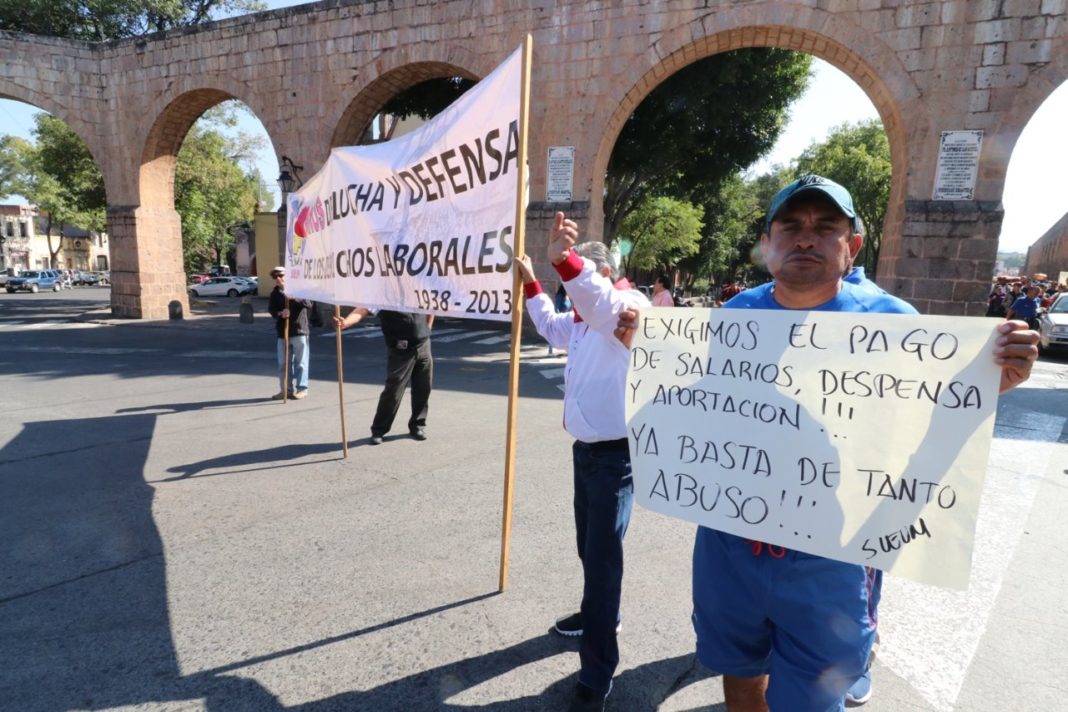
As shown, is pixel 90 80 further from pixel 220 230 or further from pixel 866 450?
pixel 220 230

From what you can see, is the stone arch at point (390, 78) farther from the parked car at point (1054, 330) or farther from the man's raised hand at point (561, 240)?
the parked car at point (1054, 330)

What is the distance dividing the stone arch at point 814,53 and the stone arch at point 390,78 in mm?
3877

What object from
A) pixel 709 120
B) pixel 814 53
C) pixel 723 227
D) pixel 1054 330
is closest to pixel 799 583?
pixel 814 53

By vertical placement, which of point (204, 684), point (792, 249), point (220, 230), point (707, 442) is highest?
point (220, 230)

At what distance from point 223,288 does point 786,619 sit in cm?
3851

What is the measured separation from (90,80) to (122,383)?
574 inches

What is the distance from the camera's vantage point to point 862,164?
102 ft

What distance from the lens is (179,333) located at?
14531 mm

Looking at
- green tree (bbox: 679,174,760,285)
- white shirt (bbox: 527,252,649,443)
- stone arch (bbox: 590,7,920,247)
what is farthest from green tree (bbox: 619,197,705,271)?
white shirt (bbox: 527,252,649,443)

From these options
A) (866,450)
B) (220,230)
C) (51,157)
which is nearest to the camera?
(866,450)

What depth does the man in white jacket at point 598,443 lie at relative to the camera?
212cm

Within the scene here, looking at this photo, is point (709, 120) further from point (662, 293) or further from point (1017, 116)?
point (662, 293)

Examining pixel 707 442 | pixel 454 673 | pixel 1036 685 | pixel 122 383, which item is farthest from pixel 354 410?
pixel 1036 685

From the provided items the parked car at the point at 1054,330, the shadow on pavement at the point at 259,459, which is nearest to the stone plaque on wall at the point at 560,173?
the shadow on pavement at the point at 259,459
